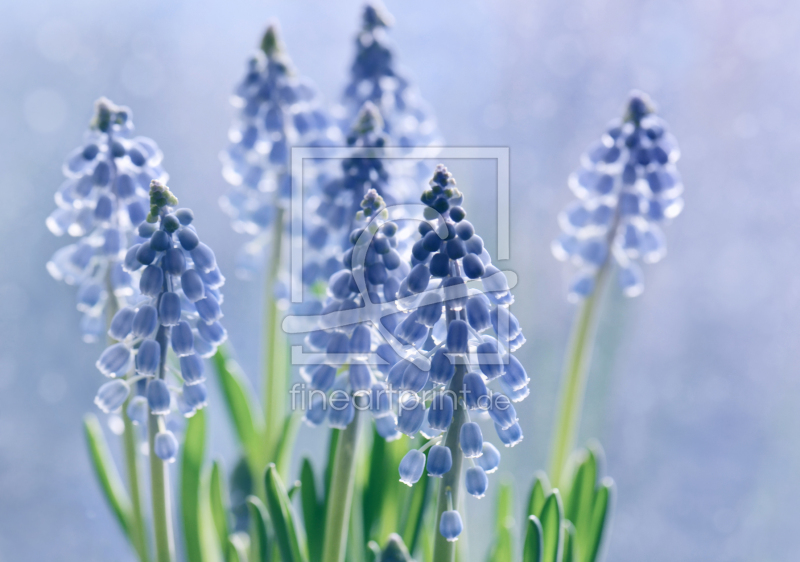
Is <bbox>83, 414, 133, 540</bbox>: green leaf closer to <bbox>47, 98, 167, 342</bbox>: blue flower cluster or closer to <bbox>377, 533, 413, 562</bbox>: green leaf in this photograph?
<bbox>47, 98, 167, 342</bbox>: blue flower cluster

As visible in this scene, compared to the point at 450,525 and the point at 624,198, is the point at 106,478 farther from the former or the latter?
the point at 624,198

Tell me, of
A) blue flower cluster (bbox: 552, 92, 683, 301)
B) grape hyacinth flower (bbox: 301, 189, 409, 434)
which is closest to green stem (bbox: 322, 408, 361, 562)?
grape hyacinth flower (bbox: 301, 189, 409, 434)

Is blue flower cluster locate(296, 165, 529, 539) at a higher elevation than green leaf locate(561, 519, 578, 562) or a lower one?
higher

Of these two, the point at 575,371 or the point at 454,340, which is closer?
the point at 454,340

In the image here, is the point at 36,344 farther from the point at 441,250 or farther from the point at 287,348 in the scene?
the point at 441,250

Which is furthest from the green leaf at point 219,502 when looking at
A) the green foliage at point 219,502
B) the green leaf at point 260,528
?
the green leaf at point 260,528

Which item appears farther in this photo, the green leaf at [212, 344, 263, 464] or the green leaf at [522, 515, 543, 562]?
the green leaf at [212, 344, 263, 464]

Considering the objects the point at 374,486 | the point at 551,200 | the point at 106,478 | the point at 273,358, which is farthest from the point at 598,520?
the point at 551,200
